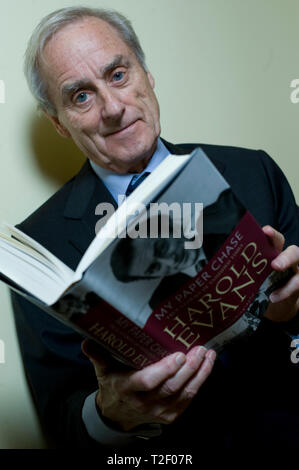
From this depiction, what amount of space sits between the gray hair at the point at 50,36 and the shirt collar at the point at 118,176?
0.17m

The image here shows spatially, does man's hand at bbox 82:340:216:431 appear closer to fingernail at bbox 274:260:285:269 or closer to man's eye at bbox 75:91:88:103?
fingernail at bbox 274:260:285:269

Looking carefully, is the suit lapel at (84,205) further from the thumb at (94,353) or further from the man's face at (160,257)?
the man's face at (160,257)

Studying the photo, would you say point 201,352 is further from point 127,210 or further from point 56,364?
point 56,364

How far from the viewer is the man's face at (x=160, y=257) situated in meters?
0.63

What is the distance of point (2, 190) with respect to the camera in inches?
45.3

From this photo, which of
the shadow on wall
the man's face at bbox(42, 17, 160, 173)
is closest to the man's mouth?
the man's face at bbox(42, 17, 160, 173)

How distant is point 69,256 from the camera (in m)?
1.10

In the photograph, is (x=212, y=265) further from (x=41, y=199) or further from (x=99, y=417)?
(x=41, y=199)

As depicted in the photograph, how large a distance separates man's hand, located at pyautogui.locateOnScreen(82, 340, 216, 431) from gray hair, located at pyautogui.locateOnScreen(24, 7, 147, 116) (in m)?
0.63

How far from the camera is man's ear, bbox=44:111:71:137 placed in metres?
1.18

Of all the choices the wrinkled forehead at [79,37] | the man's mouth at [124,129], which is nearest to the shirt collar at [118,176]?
the man's mouth at [124,129]

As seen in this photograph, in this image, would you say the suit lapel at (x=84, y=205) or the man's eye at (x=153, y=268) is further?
the suit lapel at (x=84, y=205)

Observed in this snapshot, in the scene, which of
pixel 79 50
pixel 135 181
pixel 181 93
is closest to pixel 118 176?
pixel 135 181

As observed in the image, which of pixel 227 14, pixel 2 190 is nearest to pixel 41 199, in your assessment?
pixel 2 190
